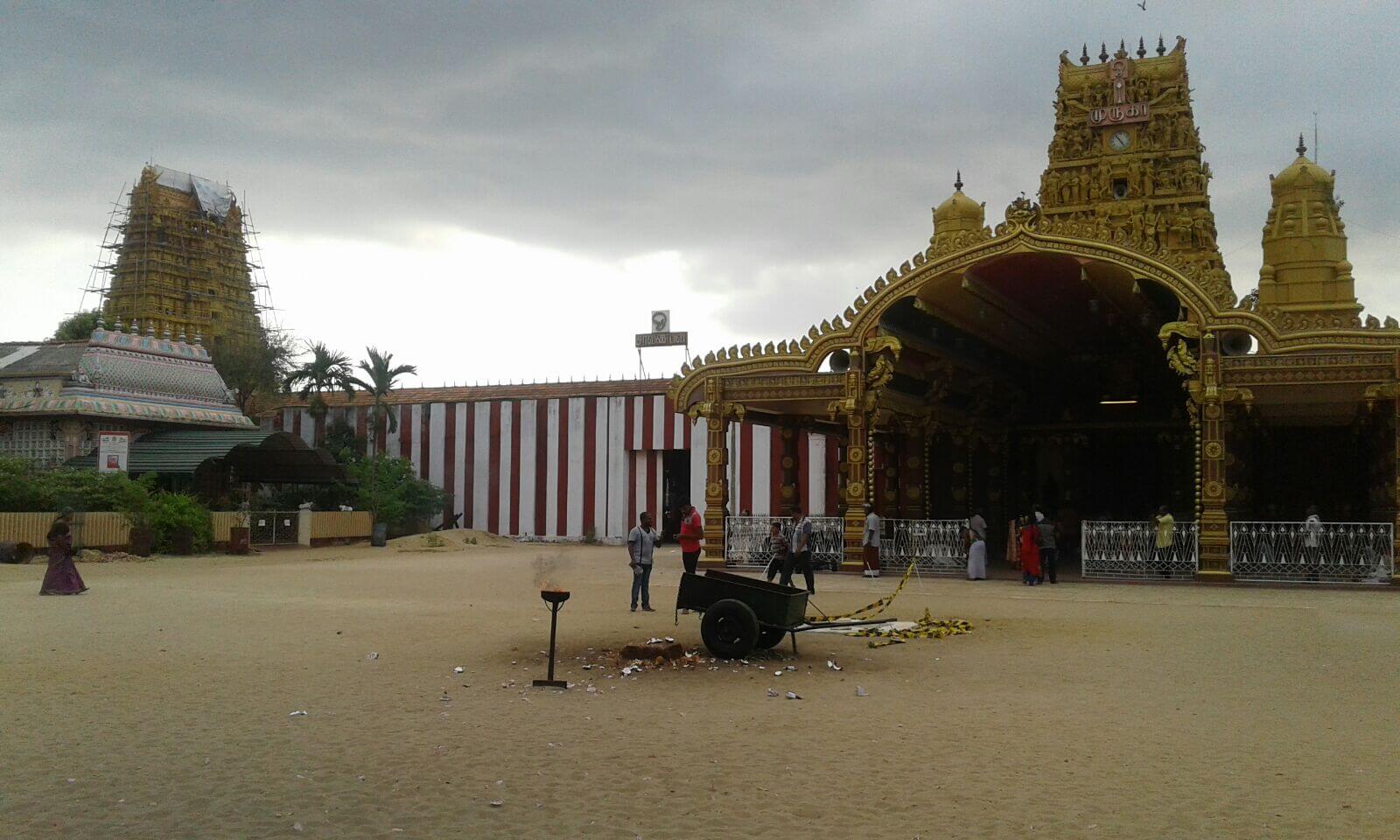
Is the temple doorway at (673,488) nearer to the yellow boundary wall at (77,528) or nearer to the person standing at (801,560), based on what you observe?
the yellow boundary wall at (77,528)

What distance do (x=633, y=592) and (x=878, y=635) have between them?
4145 millimetres

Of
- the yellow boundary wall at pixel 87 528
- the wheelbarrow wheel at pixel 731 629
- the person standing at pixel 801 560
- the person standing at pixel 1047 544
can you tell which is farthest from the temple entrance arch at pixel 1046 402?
the yellow boundary wall at pixel 87 528

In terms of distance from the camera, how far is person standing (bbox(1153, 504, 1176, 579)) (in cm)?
A: 2147

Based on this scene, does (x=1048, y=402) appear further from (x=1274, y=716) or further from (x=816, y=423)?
(x=1274, y=716)

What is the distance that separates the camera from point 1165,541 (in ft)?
70.6

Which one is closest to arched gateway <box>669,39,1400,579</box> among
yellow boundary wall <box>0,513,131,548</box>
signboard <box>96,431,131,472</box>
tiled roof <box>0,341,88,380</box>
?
yellow boundary wall <box>0,513,131,548</box>

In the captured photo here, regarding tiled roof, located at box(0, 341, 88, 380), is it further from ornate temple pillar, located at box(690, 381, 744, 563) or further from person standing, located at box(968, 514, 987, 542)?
person standing, located at box(968, 514, 987, 542)

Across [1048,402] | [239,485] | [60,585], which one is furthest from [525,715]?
[239,485]

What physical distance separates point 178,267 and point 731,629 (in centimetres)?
5219

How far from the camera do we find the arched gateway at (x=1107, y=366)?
2103 cm

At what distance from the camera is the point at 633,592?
16078mm

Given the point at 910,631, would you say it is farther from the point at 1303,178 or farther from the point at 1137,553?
the point at 1303,178

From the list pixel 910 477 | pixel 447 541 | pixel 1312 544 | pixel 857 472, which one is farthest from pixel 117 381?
pixel 1312 544

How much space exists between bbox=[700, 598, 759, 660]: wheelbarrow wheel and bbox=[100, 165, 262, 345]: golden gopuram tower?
46899 mm
